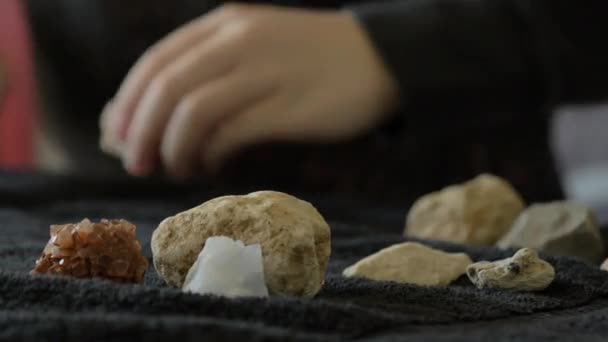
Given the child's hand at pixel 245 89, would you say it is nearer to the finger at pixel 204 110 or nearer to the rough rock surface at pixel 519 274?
the finger at pixel 204 110

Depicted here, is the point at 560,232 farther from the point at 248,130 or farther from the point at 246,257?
the point at 248,130

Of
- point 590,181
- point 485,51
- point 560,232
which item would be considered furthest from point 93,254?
point 590,181

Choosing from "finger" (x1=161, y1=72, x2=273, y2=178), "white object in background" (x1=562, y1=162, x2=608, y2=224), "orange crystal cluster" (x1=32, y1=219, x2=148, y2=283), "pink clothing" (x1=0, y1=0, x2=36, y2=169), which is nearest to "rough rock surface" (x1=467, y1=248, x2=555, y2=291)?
"orange crystal cluster" (x1=32, y1=219, x2=148, y2=283)

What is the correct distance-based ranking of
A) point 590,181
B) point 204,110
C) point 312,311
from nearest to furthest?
point 312,311 < point 204,110 < point 590,181

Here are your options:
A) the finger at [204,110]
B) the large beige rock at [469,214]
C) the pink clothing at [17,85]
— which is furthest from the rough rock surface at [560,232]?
the pink clothing at [17,85]

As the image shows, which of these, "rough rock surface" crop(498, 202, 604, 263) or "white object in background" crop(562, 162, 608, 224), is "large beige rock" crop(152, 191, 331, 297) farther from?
"white object in background" crop(562, 162, 608, 224)

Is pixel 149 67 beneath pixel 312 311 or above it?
above
